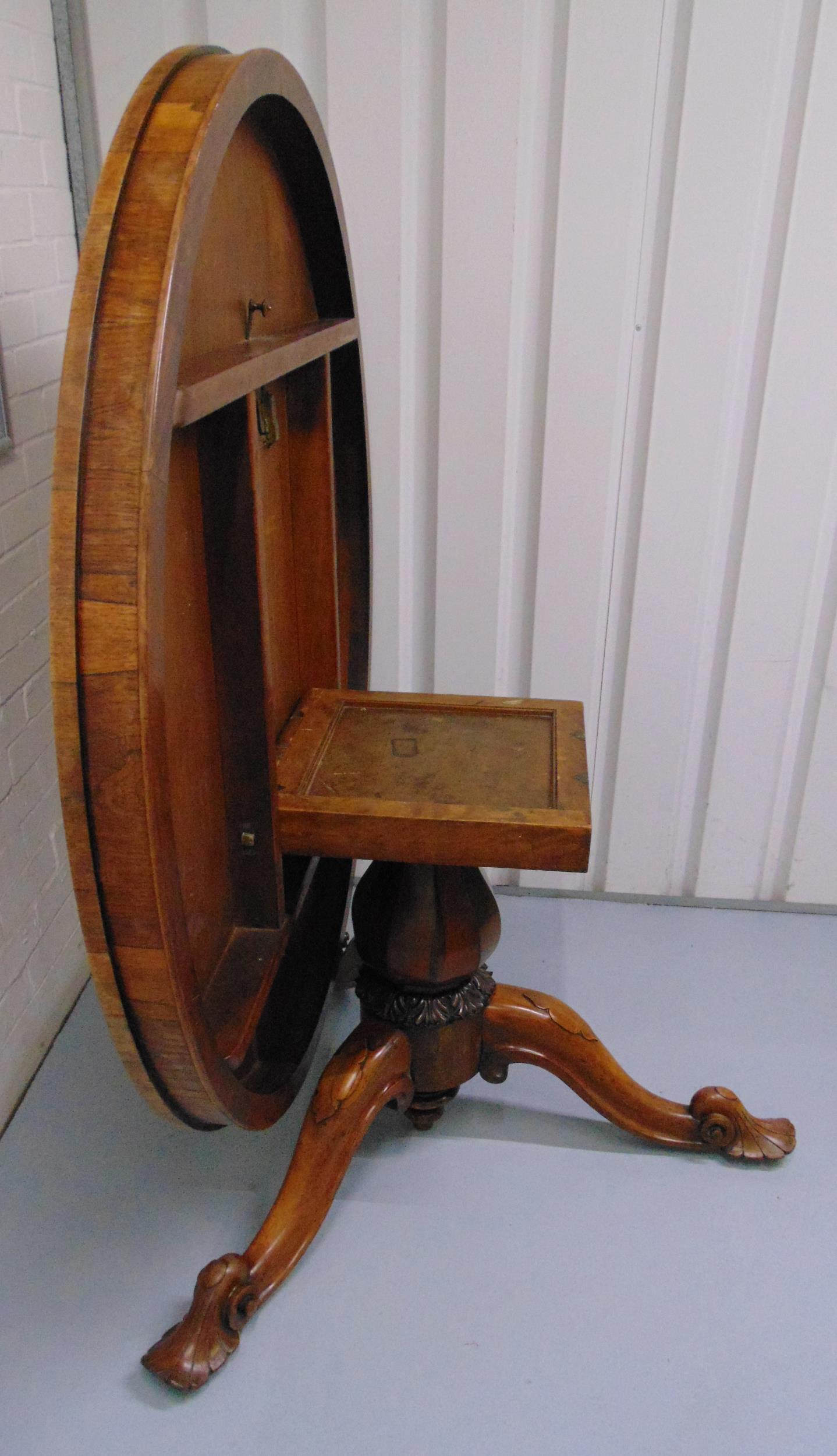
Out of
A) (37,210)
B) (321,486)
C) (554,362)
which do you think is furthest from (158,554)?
(554,362)

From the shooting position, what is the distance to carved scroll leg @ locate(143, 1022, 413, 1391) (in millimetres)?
1208

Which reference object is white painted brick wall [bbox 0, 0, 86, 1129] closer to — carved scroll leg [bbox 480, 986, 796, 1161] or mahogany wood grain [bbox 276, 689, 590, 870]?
mahogany wood grain [bbox 276, 689, 590, 870]

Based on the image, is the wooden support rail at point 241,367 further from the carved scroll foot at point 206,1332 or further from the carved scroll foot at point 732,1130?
the carved scroll foot at point 732,1130

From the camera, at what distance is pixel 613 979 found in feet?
6.35

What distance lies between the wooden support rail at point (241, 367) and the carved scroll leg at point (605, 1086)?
34.9 inches

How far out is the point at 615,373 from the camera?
182cm

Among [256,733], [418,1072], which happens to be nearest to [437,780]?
[256,733]

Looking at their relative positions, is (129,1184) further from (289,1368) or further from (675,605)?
(675,605)

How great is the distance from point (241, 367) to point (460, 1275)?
1.11 meters

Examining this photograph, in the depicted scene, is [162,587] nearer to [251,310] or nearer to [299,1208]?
[251,310]

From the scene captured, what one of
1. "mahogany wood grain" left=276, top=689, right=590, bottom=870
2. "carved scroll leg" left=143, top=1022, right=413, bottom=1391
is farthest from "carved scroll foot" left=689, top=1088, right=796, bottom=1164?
"mahogany wood grain" left=276, top=689, right=590, bottom=870

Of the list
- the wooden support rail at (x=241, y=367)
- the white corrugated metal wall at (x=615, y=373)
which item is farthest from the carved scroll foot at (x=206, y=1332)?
the white corrugated metal wall at (x=615, y=373)

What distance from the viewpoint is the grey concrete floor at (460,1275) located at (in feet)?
3.89

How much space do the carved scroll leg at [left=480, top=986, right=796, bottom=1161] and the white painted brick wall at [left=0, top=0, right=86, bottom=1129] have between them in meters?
0.72
